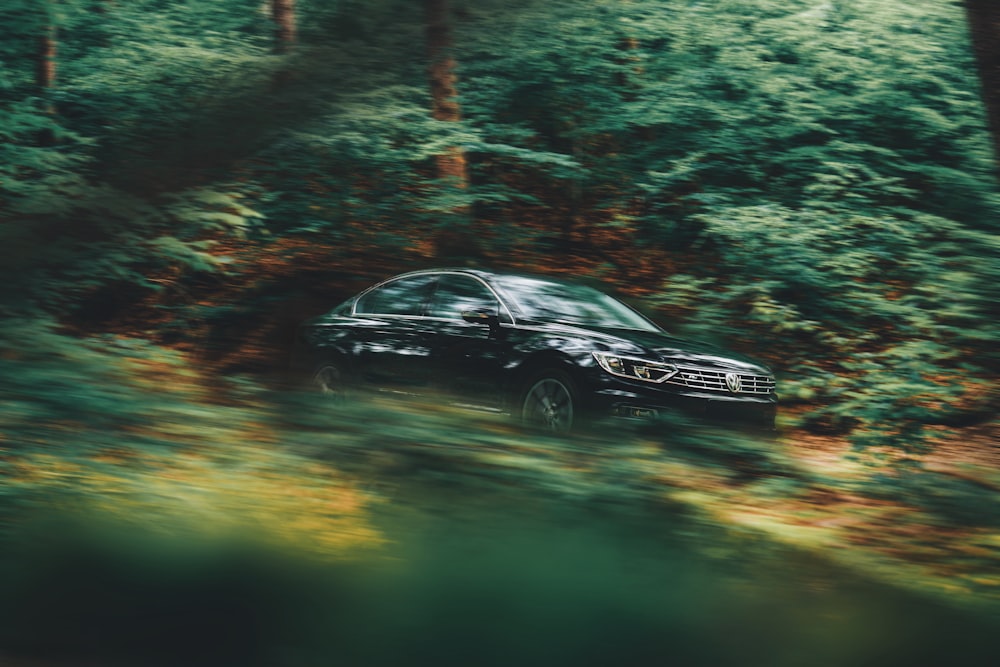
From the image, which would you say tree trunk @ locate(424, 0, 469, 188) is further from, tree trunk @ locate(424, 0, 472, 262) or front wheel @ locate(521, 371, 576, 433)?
front wheel @ locate(521, 371, 576, 433)

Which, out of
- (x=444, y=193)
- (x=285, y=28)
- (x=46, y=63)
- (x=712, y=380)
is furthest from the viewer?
(x=46, y=63)

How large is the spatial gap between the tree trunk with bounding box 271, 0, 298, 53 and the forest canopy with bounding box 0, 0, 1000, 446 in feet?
0.04

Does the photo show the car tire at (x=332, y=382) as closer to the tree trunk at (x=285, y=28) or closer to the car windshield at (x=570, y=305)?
the tree trunk at (x=285, y=28)

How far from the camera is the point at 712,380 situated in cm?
755

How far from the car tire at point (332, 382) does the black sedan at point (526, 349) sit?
1 cm

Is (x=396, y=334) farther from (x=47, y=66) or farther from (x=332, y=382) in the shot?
(x=47, y=66)

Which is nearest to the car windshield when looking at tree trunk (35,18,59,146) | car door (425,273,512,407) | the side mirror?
the side mirror

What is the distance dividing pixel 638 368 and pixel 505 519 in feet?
16.3

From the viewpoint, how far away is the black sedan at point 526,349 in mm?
3449

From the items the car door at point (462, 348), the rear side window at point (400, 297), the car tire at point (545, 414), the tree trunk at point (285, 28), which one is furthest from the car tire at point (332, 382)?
the rear side window at point (400, 297)

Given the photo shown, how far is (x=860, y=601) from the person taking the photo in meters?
2.63

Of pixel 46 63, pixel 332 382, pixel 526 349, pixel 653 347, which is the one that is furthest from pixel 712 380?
pixel 46 63

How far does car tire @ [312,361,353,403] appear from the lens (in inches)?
105

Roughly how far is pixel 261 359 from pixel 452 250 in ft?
7.08
